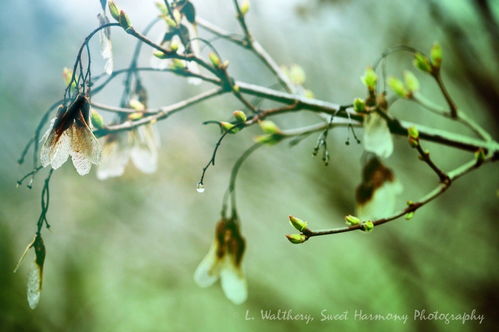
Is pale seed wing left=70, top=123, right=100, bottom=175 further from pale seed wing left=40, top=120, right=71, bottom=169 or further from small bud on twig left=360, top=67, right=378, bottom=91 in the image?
small bud on twig left=360, top=67, right=378, bottom=91

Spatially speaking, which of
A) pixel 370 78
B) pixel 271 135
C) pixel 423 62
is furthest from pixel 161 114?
pixel 423 62

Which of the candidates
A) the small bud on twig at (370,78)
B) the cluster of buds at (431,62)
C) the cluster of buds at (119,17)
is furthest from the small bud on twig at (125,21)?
the cluster of buds at (431,62)

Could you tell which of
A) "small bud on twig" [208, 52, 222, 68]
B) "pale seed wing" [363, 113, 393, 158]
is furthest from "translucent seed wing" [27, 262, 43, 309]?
"pale seed wing" [363, 113, 393, 158]

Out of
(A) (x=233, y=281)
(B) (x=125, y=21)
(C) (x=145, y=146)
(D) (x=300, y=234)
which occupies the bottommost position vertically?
(A) (x=233, y=281)

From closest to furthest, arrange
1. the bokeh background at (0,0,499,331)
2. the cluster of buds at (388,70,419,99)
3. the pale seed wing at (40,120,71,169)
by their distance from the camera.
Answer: the pale seed wing at (40,120,71,169), the cluster of buds at (388,70,419,99), the bokeh background at (0,0,499,331)

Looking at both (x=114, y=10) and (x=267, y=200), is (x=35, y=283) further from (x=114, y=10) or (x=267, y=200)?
(x=267, y=200)

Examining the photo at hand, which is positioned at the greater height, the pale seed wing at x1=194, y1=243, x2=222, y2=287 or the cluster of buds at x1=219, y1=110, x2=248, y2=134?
the cluster of buds at x1=219, y1=110, x2=248, y2=134
